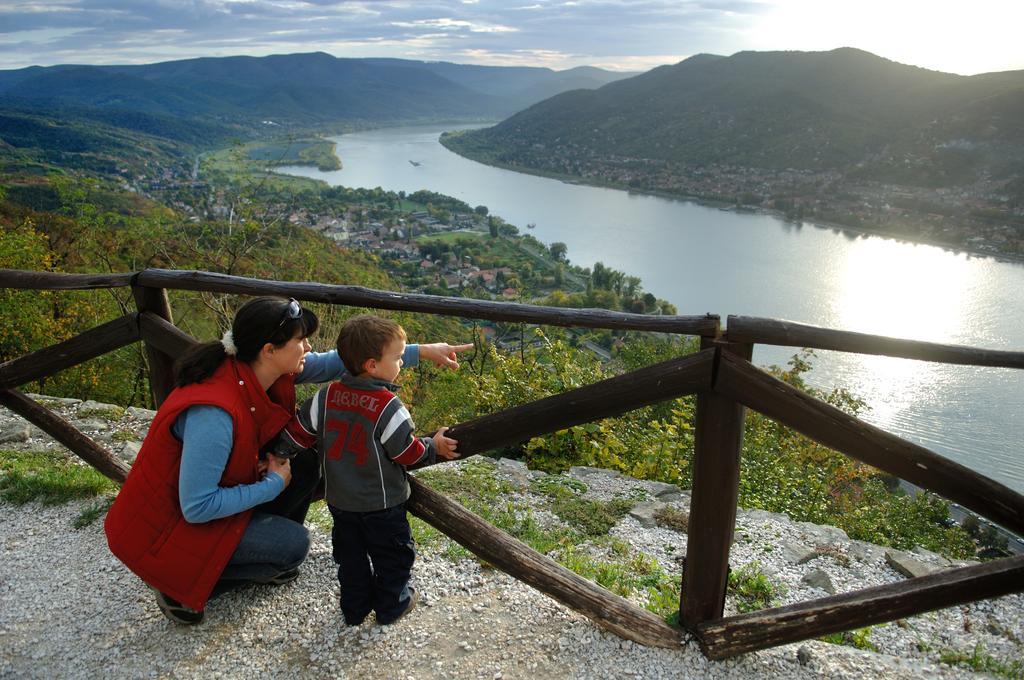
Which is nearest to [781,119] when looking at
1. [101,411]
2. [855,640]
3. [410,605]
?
[101,411]

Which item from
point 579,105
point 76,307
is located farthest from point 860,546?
point 579,105

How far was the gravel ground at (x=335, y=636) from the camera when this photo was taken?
2.16 metres

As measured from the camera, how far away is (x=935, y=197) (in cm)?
4188

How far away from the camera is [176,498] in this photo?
2043 millimetres

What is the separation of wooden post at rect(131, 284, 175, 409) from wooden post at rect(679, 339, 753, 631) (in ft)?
7.18

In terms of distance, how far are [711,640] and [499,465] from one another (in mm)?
2809

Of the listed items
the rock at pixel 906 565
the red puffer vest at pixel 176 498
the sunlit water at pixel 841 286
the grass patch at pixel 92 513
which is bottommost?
the sunlit water at pixel 841 286

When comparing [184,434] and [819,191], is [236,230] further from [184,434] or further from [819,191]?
[819,191]

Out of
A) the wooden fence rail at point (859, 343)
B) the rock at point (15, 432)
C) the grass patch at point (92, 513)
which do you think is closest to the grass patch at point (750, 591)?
the wooden fence rail at point (859, 343)

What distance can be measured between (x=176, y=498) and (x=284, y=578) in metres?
0.68

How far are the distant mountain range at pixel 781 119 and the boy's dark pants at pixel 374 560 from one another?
49.9 m

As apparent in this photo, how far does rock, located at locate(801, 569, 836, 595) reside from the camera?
3326mm

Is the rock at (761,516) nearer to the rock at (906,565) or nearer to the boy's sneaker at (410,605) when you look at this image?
the rock at (906,565)

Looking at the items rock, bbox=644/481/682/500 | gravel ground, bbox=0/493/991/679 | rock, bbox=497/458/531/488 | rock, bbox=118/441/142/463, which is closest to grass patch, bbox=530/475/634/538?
rock, bbox=497/458/531/488
